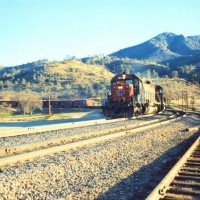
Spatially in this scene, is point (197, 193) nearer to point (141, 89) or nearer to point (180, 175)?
point (180, 175)

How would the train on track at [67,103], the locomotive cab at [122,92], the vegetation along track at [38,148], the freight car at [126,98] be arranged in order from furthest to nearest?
1. the train on track at [67,103]
2. the locomotive cab at [122,92]
3. the freight car at [126,98]
4. the vegetation along track at [38,148]

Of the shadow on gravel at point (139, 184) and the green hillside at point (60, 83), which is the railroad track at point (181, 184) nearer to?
the shadow on gravel at point (139, 184)

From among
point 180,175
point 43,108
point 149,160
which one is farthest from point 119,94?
point 43,108

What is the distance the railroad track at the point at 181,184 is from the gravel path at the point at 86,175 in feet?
1.87

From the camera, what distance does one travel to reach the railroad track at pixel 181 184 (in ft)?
16.5

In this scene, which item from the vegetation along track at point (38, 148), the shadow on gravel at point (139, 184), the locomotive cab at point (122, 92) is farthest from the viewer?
the locomotive cab at point (122, 92)

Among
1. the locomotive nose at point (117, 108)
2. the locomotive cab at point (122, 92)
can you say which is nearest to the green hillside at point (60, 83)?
the locomotive cab at point (122, 92)

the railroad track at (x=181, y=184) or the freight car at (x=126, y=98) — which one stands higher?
the freight car at (x=126, y=98)

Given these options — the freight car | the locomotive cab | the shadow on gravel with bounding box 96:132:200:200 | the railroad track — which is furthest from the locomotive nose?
the railroad track

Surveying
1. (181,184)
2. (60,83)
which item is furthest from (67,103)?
(60,83)

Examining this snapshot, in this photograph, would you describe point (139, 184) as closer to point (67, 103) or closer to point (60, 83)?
point (67, 103)

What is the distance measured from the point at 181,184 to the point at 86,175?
2.07 meters

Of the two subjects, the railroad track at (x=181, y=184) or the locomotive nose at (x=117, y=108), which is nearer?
the railroad track at (x=181, y=184)

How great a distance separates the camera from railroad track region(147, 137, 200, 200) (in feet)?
16.5
